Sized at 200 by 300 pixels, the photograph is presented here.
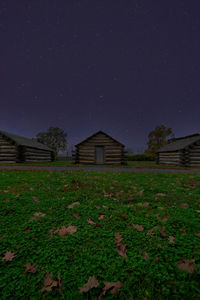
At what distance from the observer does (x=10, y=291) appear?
1.51 meters

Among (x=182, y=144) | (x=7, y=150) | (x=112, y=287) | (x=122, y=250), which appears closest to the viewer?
(x=112, y=287)

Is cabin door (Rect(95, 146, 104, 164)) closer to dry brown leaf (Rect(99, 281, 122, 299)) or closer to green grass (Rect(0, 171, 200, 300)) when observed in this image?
green grass (Rect(0, 171, 200, 300))

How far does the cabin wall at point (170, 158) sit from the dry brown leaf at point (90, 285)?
18.4m

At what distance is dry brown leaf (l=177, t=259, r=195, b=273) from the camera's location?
1.74 metres

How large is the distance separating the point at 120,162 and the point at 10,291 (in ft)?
55.6

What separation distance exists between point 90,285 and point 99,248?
551mm

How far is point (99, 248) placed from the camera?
2.11 meters

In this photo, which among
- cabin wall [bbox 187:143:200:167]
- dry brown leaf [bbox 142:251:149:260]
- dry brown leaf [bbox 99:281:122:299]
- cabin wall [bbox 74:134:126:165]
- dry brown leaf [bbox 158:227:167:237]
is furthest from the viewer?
cabin wall [bbox 74:134:126:165]

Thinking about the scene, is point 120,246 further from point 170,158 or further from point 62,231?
point 170,158

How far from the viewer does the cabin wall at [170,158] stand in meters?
17.5

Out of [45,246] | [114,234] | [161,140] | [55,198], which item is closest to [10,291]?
[45,246]

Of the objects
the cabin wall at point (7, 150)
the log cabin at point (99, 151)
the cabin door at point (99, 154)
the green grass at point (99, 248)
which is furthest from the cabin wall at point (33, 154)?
the green grass at point (99, 248)

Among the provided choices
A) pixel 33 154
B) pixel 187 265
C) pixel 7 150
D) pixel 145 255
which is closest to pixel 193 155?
pixel 187 265

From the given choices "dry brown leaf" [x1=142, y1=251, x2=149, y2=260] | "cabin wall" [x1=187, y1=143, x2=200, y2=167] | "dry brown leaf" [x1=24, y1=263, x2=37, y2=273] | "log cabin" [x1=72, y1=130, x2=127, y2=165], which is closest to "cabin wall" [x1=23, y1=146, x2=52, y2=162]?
"log cabin" [x1=72, y1=130, x2=127, y2=165]
